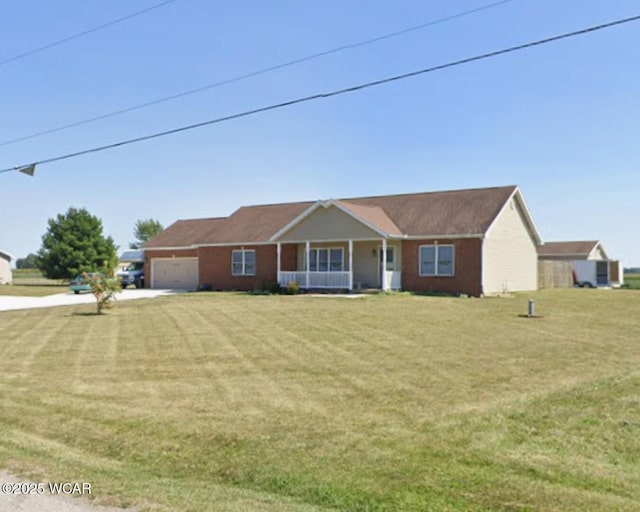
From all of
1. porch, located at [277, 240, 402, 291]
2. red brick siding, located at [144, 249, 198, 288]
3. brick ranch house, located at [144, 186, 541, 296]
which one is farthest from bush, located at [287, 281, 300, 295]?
red brick siding, located at [144, 249, 198, 288]

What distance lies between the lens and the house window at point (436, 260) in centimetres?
2831

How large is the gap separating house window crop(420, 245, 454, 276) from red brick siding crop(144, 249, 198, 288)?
15447mm

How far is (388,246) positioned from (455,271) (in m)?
3.71

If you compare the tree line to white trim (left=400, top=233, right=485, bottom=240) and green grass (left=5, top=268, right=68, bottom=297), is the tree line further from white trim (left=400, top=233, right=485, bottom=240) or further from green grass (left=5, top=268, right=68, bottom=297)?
white trim (left=400, top=233, right=485, bottom=240)

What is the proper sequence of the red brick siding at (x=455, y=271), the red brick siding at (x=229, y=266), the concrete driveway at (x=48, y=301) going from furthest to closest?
the red brick siding at (x=229, y=266), the red brick siding at (x=455, y=271), the concrete driveway at (x=48, y=301)

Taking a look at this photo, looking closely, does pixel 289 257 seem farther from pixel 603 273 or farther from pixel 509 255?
pixel 603 273

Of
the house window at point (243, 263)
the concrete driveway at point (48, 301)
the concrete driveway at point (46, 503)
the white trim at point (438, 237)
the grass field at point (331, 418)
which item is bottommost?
the concrete driveway at point (46, 503)

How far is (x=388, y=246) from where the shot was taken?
30.0 m

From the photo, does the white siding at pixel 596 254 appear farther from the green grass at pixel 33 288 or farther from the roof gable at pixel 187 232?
the green grass at pixel 33 288

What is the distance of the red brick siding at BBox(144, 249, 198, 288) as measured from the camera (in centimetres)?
3816

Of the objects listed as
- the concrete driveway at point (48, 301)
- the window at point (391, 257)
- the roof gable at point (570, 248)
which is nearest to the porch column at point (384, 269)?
the window at point (391, 257)

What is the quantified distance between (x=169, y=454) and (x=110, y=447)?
744mm

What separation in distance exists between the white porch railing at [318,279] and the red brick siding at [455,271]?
117 inches

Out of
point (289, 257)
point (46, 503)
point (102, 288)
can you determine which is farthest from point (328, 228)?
point (46, 503)
